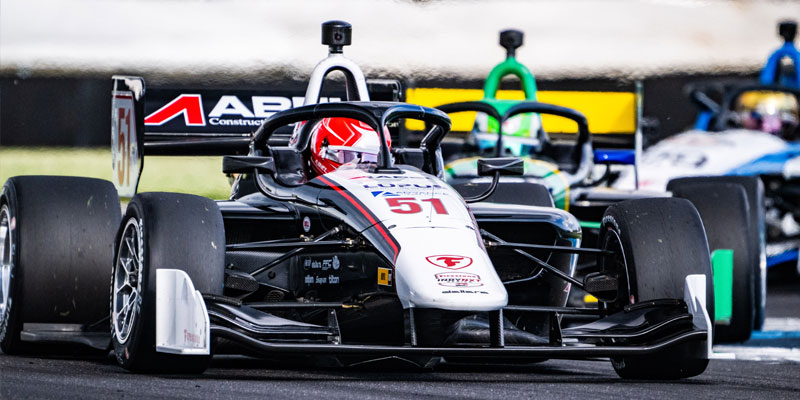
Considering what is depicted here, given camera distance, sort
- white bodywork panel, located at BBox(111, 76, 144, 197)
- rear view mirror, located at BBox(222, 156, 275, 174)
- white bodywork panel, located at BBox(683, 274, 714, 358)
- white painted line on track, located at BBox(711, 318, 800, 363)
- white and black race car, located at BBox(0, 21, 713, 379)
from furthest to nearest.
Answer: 1. white bodywork panel, located at BBox(111, 76, 144, 197)
2. white painted line on track, located at BBox(711, 318, 800, 363)
3. rear view mirror, located at BBox(222, 156, 275, 174)
4. white bodywork panel, located at BBox(683, 274, 714, 358)
5. white and black race car, located at BBox(0, 21, 713, 379)

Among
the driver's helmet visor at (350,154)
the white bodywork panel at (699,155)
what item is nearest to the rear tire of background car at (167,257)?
the driver's helmet visor at (350,154)

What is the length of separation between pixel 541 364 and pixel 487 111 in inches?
143

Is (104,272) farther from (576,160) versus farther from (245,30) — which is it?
(245,30)

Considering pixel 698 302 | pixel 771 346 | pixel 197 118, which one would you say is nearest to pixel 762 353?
pixel 771 346

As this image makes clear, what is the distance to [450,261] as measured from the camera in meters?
5.89

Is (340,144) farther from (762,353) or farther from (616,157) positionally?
(616,157)

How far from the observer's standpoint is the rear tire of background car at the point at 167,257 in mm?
6000

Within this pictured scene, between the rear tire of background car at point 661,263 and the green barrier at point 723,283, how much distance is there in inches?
94.2

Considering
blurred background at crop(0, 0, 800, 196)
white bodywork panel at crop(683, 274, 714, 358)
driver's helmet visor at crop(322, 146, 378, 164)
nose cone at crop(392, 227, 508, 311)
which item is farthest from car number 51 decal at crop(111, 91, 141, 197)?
blurred background at crop(0, 0, 800, 196)

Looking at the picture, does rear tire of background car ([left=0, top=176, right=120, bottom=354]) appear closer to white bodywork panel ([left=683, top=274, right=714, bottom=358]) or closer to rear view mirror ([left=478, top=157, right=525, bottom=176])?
rear view mirror ([left=478, top=157, right=525, bottom=176])

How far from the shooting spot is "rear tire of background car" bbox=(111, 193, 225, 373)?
600 cm

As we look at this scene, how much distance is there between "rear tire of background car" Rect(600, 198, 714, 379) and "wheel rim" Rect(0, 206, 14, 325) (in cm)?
301

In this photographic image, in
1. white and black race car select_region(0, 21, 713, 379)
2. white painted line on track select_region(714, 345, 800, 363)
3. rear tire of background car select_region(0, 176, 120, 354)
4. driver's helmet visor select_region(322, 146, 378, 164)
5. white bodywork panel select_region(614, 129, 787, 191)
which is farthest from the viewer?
white bodywork panel select_region(614, 129, 787, 191)

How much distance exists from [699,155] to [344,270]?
8.37 m
